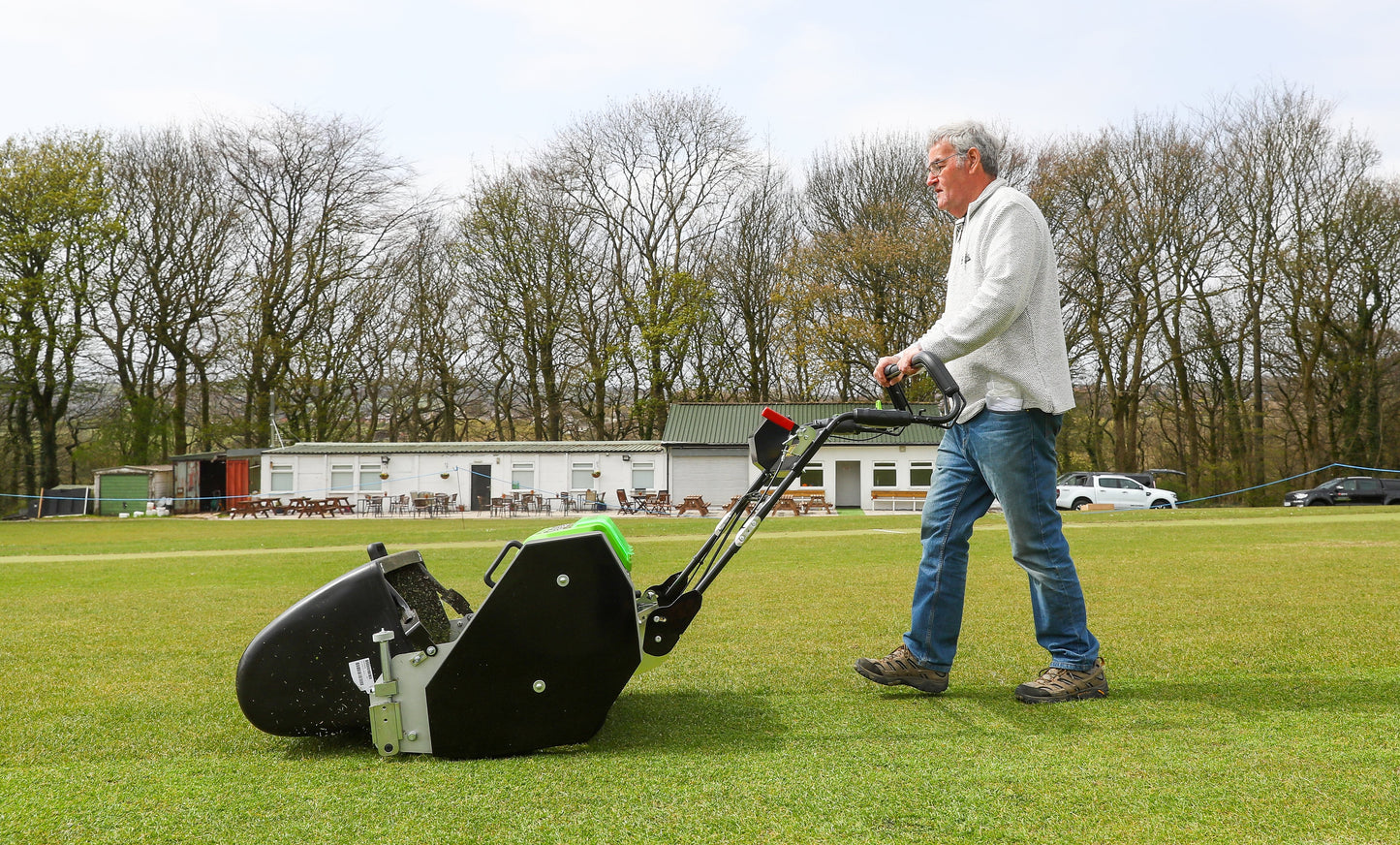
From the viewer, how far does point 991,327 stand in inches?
Answer: 128

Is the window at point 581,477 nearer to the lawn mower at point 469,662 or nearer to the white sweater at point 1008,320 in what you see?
the white sweater at point 1008,320

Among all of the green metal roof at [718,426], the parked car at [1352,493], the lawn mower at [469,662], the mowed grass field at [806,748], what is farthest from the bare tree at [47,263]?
the parked car at [1352,493]

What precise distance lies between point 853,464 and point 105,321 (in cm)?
2909

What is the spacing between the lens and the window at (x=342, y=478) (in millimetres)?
35000

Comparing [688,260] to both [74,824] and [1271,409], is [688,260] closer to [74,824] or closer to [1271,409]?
[1271,409]

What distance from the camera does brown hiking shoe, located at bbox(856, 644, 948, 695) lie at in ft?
11.1

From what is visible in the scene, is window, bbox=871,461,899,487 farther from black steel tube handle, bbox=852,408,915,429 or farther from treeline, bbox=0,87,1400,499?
black steel tube handle, bbox=852,408,915,429

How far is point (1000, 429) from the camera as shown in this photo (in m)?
3.30

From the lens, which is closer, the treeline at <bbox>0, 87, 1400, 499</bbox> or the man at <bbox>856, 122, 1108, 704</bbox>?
the man at <bbox>856, 122, 1108, 704</bbox>

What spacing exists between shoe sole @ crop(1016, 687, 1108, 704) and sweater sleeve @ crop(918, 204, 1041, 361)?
1164 millimetres

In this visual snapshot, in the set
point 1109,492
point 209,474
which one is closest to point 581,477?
point 209,474

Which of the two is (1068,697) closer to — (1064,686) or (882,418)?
(1064,686)

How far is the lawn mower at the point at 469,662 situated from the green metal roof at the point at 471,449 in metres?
32.3

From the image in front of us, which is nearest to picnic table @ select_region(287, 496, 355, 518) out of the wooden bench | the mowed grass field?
the wooden bench
